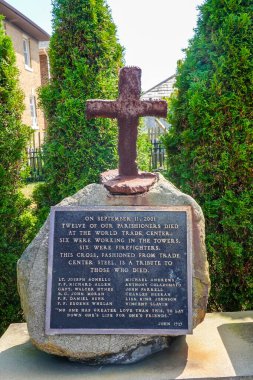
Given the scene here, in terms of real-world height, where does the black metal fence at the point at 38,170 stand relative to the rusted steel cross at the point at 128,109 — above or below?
below

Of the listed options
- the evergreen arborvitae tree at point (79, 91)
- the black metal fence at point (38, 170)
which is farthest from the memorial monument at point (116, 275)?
the black metal fence at point (38, 170)

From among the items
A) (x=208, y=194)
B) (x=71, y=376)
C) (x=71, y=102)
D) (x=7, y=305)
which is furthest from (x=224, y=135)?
(x=7, y=305)

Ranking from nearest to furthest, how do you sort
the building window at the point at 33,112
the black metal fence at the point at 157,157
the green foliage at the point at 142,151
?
the green foliage at the point at 142,151 < the black metal fence at the point at 157,157 < the building window at the point at 33,112

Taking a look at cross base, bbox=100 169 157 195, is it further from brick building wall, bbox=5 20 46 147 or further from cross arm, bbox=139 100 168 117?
brick building wall, bbox=5 20 46 147

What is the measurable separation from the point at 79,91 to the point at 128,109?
3.98 ft

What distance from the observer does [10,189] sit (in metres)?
4.33

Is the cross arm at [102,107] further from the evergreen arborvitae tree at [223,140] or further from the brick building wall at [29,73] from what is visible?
the brick building wall at [29,73]

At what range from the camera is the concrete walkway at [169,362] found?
277 centimetres

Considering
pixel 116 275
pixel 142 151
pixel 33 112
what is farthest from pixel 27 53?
pixel 116 275

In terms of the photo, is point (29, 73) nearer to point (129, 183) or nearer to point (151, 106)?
point (151, 106)

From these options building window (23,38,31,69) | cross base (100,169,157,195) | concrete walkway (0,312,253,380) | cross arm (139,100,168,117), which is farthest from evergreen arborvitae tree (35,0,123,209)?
building window (23,38,31,69)

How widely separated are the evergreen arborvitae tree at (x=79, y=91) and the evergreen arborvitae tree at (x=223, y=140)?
0.83 metres

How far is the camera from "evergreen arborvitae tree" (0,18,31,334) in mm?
4277

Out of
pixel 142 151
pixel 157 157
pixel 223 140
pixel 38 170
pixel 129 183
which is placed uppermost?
pixel 223 140
